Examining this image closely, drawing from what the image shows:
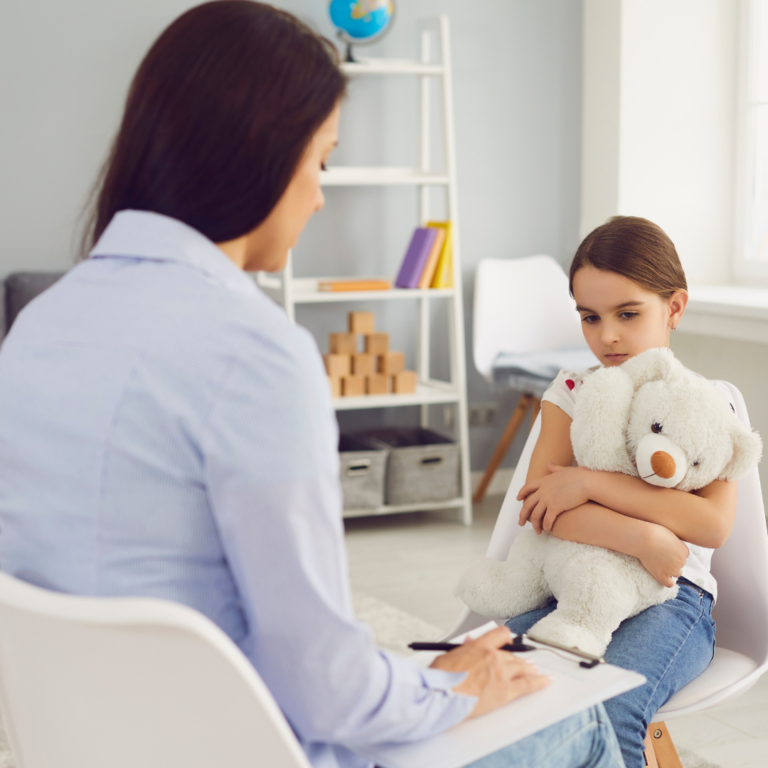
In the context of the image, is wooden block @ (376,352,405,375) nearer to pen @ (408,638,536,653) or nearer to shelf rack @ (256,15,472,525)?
shelf rack @ (256,15,472,525)

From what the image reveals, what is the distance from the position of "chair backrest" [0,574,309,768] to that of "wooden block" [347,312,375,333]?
2513mm

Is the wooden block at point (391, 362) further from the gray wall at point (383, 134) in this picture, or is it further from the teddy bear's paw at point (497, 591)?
the teddy bear's paw at point (497, 591)

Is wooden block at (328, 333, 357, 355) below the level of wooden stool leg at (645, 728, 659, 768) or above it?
above

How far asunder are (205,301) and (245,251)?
135mm

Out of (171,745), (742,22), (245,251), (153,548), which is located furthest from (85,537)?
(742,22)

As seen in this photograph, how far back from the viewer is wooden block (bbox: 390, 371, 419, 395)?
3176 millimetres

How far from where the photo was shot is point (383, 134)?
11.2 feet

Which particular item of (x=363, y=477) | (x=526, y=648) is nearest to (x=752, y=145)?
(x=363, y=477)

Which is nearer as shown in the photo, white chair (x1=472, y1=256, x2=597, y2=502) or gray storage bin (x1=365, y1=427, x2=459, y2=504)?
gray storage bin (x1=365, y1=427, x2=459, y2=504)

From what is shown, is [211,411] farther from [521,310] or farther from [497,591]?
[521,310]

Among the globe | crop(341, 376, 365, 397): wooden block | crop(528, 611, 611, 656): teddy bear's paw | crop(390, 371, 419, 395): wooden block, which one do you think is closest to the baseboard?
crop(390, 371, 419, 395): wooden block

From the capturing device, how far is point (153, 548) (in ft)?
2.02

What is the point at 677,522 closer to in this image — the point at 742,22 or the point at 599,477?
the point at 599,477

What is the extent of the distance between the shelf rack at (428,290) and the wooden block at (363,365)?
0.09 meters
